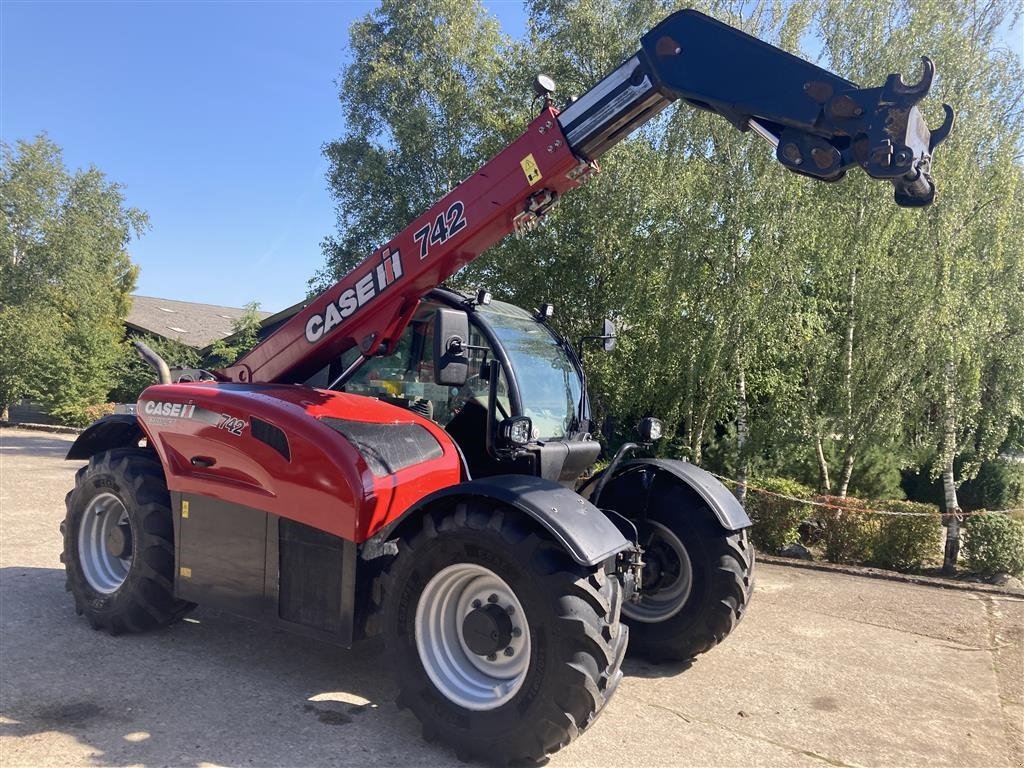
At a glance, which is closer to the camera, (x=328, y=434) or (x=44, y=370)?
(x=328, y=434)

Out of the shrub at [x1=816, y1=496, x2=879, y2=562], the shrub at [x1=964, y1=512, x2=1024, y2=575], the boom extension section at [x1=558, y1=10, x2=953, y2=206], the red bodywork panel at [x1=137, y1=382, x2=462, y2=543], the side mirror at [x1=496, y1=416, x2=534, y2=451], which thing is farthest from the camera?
the shrub at [x1=816, y1=496, x2=879, y2=562]

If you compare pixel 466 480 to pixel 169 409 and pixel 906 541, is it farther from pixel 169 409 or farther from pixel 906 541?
pixel 906 541

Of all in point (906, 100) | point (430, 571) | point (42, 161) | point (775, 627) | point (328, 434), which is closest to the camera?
point (906, 100)

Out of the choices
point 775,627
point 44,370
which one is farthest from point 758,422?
point 44,370

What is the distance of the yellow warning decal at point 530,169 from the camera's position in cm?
413

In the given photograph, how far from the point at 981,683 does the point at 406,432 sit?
13.7 ft

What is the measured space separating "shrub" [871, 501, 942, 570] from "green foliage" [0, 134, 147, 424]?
22137 millimetres

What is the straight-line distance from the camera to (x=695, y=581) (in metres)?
4.89

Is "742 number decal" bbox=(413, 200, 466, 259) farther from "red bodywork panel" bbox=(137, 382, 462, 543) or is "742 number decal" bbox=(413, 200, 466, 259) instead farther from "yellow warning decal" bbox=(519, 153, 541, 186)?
"red bodywork panel" bbox=(137, 382, 462, 543)

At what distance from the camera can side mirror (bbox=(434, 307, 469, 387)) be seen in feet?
13.0

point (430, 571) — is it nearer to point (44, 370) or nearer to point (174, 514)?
point (174, 514)

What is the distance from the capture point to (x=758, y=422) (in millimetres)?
10688

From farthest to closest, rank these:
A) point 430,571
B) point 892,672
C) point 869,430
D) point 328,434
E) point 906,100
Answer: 1. point 869,430
2. point 892,672
3. point 328,434
4. point 430,571
5. point 906,100

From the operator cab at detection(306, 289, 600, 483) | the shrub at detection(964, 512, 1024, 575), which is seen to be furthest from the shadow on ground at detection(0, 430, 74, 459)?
the shrub at detection(964, 512, 1024, 575)
